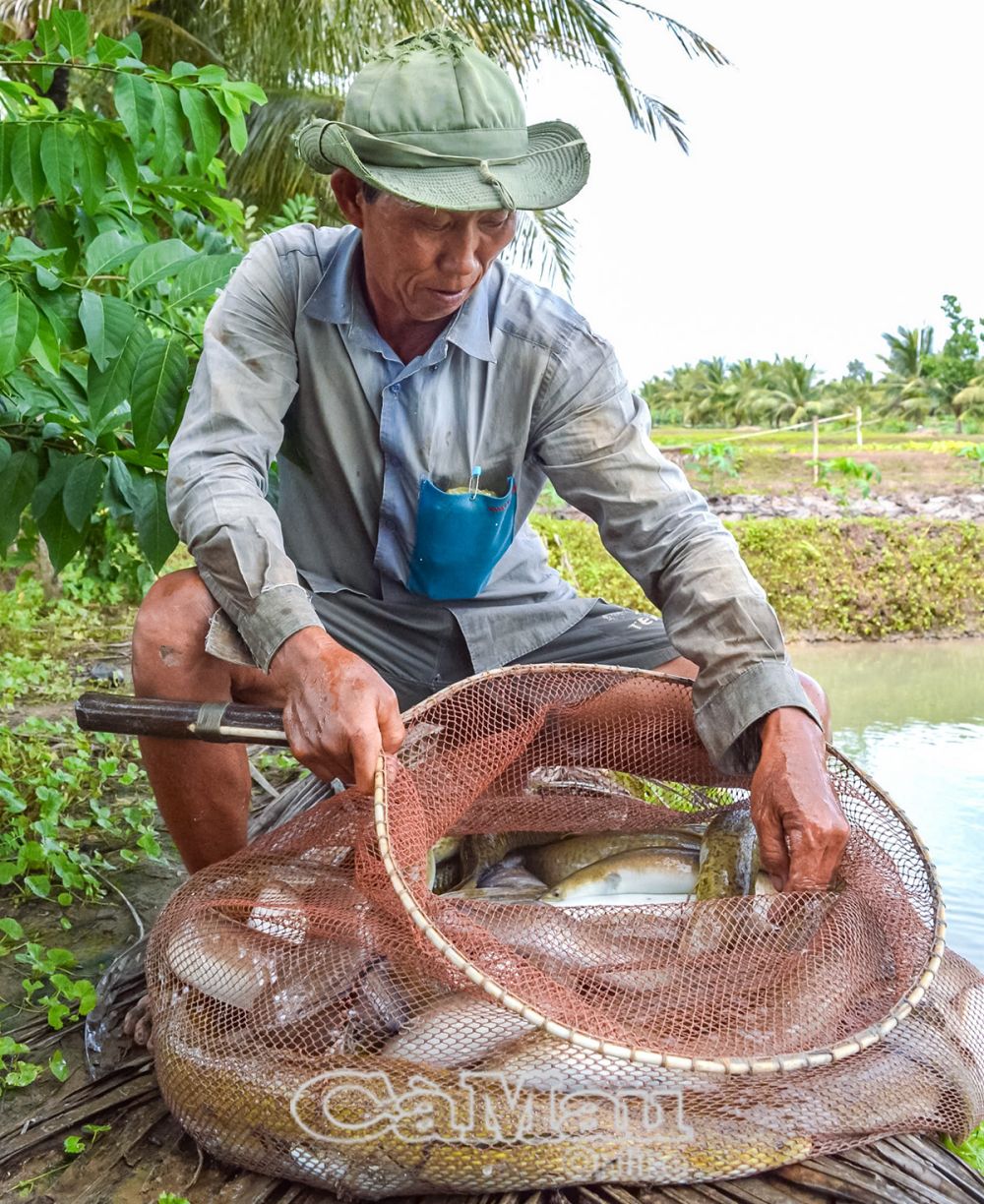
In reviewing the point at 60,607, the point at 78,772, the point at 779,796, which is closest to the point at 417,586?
the point at 779,796

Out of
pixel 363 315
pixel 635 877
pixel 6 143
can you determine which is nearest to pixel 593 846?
pixel 635 877

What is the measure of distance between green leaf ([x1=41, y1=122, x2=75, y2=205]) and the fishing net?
4.27 feet

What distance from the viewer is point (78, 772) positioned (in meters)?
3.32

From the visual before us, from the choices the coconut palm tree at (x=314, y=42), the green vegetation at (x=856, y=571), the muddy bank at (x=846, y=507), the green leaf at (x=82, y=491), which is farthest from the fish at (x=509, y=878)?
the muddy bank at (x=846, y=507)

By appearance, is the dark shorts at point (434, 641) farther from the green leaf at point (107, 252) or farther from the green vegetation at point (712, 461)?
the green vegetation at point (712, 461)

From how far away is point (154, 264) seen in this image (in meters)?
2.37

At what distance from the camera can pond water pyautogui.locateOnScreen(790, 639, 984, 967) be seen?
3445 mm

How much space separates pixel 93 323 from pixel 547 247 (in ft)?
35.4

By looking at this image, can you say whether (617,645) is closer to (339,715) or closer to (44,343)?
(339,715)

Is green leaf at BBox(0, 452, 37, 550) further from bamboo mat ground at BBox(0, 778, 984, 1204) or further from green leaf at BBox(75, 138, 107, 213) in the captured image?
bamboo mat ground at BBox(0, 778, 984, 1204)

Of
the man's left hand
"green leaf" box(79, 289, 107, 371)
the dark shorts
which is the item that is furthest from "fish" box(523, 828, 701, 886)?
"green leaf" box(79, 289, 107, 371)

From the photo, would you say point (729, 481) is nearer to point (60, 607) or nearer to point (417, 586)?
point (60, 607)

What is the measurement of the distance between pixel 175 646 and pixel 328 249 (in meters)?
0.88

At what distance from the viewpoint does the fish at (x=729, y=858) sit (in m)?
2.03
